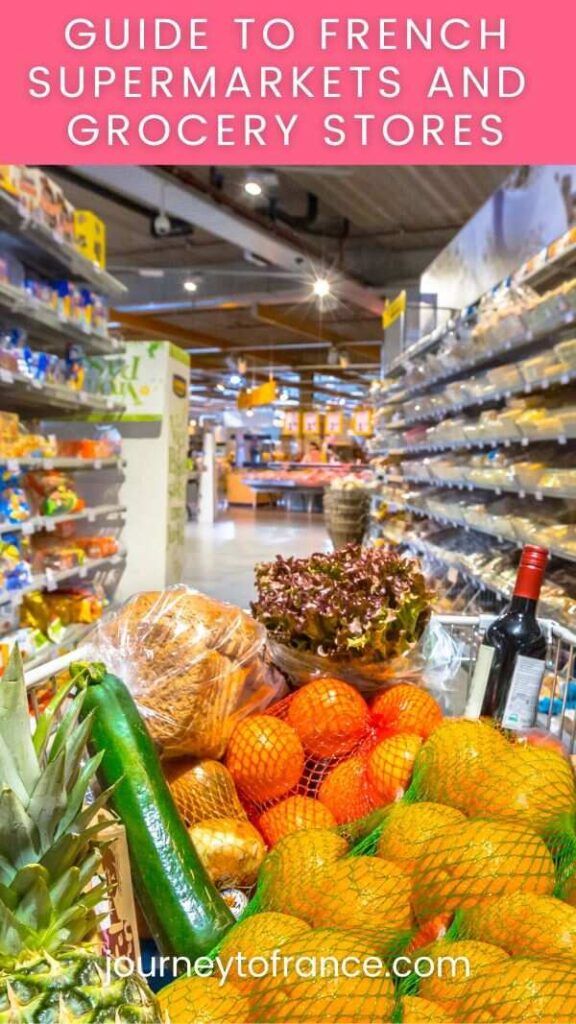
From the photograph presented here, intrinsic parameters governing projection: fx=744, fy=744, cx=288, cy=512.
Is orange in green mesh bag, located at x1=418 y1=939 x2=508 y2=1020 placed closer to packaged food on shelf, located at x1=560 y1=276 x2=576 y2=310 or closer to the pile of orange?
the pile of orange

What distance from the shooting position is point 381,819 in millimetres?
958

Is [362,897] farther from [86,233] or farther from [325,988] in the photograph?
[86,233]

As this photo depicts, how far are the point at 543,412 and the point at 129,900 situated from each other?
3.46 meters

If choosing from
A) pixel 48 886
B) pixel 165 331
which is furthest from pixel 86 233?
pixel 165 331

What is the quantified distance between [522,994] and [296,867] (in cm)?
30

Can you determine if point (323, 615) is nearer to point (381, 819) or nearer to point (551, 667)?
point (381, 819)

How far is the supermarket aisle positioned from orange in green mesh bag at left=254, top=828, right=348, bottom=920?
17.7ft

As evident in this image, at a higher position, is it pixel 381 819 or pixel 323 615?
pixel 323 615

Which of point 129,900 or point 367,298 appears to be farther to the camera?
point 367,298

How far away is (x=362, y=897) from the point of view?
2.60ft

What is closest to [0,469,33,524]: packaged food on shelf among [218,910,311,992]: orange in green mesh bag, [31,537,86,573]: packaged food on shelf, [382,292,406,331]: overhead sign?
[31,537,86,573]: packaged food on shelf
